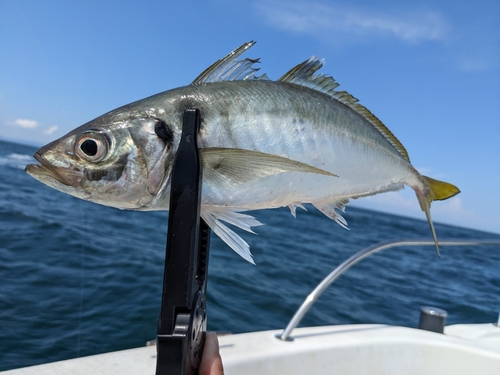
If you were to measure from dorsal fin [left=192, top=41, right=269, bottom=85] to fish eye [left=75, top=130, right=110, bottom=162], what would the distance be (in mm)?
296

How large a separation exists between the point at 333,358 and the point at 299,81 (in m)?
2.34

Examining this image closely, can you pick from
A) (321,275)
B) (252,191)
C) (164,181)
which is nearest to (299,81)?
(252,191)

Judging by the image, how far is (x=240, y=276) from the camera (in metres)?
7.42

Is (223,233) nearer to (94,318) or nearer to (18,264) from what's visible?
(94,318)

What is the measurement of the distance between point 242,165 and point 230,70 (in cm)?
34

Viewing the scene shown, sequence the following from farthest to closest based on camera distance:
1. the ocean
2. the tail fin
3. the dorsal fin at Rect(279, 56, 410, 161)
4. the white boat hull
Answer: the ocean < the white boat hull < the tail fin < the dorsal fin at Rect(279, 56, 410, 161)

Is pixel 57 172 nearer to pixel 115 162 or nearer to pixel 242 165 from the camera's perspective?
pixel 115 162

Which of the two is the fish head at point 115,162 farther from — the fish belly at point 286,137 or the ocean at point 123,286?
the ocean at point 123,286

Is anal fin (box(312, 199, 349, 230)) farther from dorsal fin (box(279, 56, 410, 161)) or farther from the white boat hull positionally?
the white boat hull

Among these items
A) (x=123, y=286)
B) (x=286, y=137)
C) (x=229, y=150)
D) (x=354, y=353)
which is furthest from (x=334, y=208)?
(x=123, y=286)

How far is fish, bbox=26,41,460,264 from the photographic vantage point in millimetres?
940

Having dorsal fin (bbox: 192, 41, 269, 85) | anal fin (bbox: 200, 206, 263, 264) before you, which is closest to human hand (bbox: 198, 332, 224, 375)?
anal fin (bbox: 200, 206, 263, 264)

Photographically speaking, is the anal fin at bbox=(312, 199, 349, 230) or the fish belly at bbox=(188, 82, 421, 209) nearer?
the fish belly at bbox=(188, 82, 421, 209)

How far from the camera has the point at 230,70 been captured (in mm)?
1109
